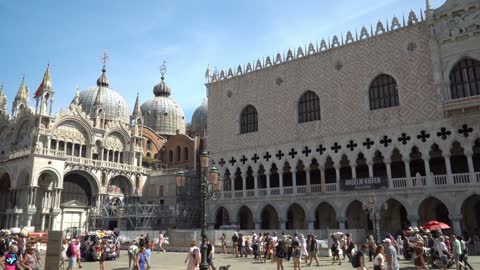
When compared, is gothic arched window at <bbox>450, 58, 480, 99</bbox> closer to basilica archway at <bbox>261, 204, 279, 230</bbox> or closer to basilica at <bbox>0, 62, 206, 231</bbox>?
basilica archway at <bbox>261, 204, 279, 230</bbox>

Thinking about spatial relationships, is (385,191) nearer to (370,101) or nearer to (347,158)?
(347,158)

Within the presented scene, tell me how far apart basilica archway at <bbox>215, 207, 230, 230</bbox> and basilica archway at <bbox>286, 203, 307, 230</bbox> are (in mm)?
5500

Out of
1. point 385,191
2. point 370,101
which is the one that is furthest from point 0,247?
point 370,101

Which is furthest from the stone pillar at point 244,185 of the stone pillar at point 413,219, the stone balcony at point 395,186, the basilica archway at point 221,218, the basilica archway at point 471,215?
the basilica archway at point 471,215

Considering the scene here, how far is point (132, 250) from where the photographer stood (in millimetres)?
13500

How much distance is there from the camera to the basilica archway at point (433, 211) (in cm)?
2523

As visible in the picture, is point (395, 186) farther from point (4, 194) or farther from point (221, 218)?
point (4, 194)

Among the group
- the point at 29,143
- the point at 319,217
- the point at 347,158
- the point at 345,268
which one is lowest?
the point at 345,268

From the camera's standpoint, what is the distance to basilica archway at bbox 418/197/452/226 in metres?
25.2

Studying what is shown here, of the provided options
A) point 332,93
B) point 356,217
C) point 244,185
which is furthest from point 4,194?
point 356,217

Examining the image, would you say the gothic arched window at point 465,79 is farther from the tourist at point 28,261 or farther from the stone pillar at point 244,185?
the tourist at point 28,261

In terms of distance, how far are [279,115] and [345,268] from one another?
1814 centimetres

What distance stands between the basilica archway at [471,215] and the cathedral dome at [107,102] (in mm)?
34660

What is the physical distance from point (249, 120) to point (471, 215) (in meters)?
16.8
